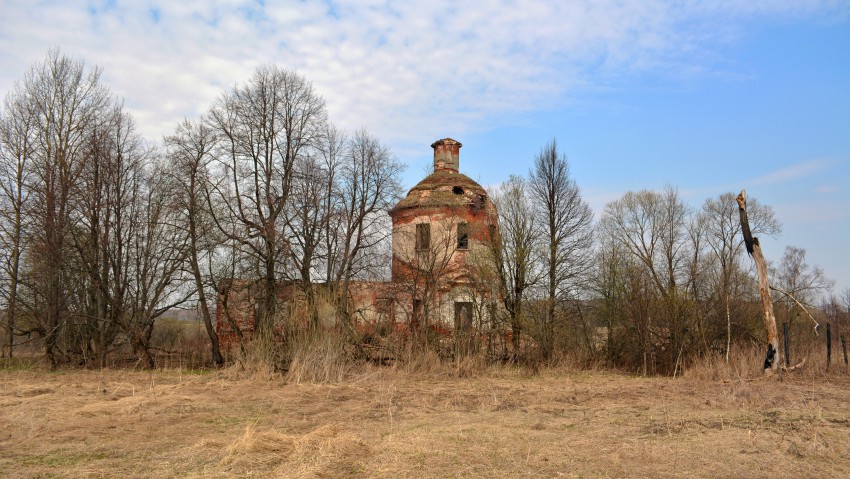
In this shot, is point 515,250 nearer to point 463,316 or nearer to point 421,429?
point 463,316

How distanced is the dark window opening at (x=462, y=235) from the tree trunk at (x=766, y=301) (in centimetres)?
1064

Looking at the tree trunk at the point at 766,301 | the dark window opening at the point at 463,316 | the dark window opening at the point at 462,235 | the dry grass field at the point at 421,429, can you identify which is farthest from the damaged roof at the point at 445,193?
the dry grass field at the point at 421,429

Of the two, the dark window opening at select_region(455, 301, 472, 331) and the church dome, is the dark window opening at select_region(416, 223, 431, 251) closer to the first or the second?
the church dome

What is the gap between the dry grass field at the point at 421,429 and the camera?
642 centimetres

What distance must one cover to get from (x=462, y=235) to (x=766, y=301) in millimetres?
11674

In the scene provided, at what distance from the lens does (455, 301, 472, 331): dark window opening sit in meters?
19.6

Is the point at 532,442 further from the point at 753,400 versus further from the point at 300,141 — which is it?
the point at 300,141

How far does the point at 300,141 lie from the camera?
942 inches

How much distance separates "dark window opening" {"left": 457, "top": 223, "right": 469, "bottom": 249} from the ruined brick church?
0.04 meters

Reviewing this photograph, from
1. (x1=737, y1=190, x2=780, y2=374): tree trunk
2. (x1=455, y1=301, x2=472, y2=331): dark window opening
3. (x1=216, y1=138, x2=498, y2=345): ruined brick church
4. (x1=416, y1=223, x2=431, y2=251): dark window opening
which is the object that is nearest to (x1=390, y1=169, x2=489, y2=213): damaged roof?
(x1=216, y1=138, x2=498, y2=345): ruined brick church

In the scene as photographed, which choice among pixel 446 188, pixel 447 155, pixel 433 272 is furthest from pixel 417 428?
pixel 447 155

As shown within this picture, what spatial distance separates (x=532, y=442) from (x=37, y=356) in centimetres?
2069

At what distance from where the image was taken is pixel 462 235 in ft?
82.3

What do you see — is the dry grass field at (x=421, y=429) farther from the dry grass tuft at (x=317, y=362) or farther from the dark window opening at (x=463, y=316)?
the dark window opening at (x=463, y=316)
